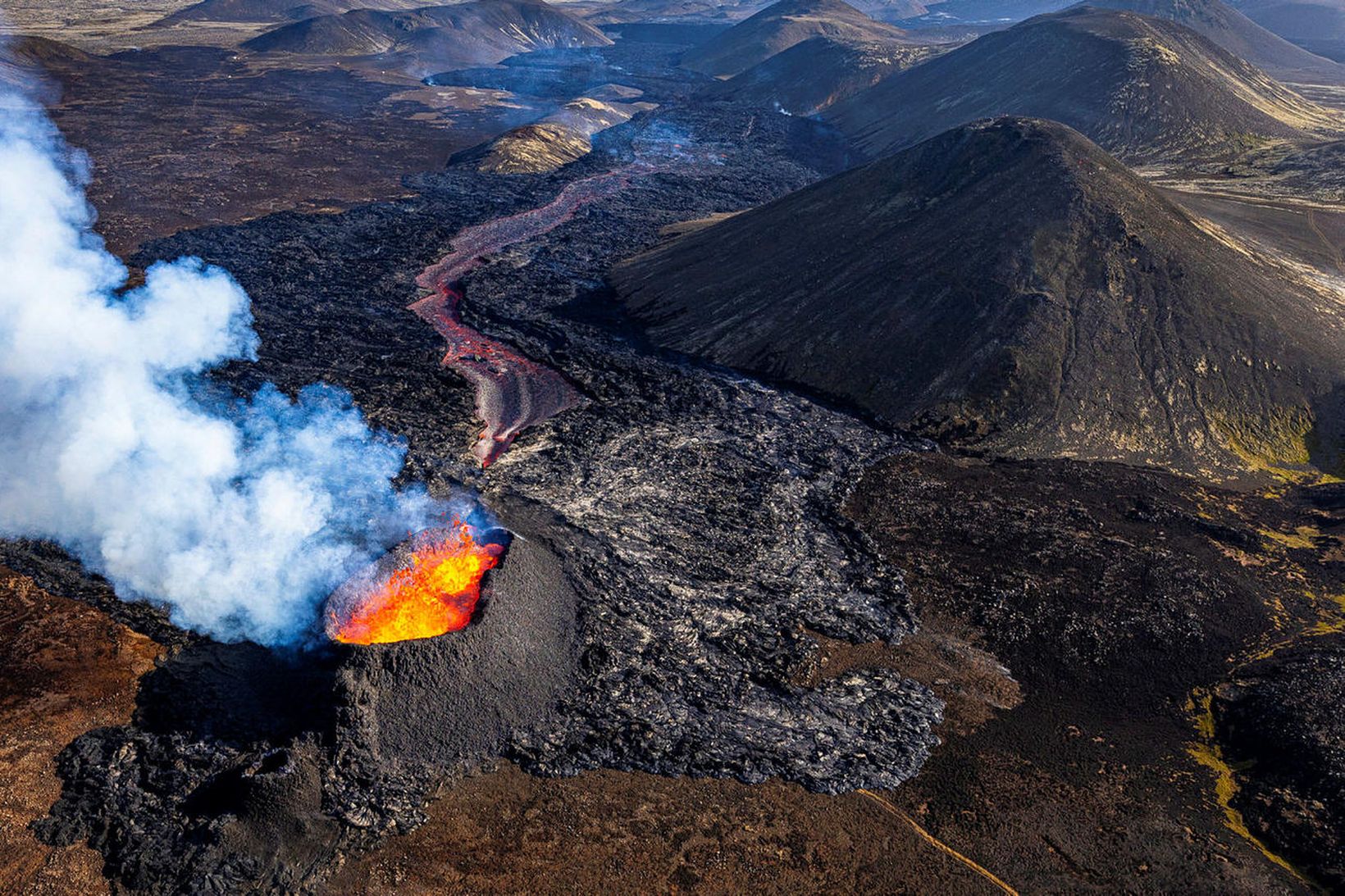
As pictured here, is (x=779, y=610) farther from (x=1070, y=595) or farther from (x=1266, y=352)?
(x=1266, y=352)

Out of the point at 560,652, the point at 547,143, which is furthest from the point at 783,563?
the point at 547,143

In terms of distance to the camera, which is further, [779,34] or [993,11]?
[993,11]

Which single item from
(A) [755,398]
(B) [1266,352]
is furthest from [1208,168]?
(A) [755,398]

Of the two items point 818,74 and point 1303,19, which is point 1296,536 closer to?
point 818,74

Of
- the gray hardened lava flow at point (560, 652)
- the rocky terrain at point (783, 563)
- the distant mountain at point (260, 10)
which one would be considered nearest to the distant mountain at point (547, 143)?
the rocky terrain at point (783, 563)

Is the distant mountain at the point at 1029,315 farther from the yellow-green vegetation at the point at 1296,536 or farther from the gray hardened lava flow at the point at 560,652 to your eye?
the yellow-green vegetation at the point at 1296,536

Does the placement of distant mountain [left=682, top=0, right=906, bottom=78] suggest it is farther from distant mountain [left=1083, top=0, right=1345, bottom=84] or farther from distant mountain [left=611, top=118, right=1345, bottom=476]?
distant mountain [left=611, top=118, right=1345, bottom=476]
